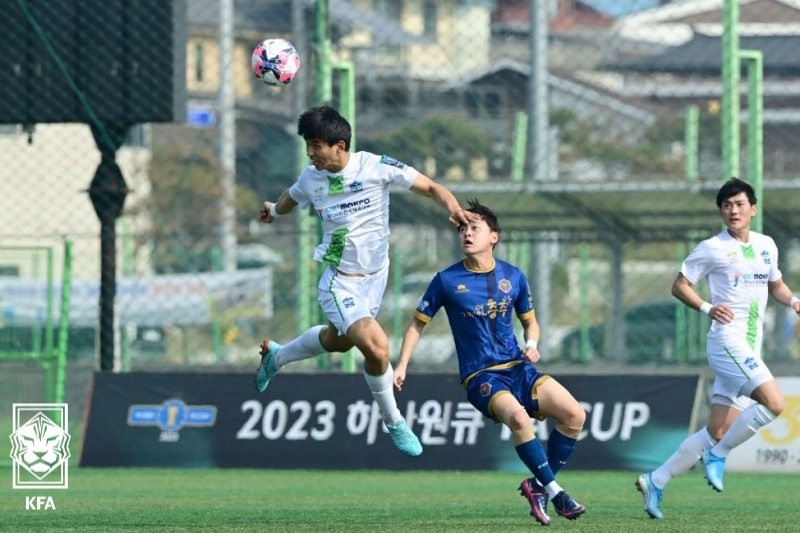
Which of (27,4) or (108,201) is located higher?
(27,4)

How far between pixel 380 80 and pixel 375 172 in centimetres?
1857

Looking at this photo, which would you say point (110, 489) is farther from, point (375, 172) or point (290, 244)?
point (290, 244)

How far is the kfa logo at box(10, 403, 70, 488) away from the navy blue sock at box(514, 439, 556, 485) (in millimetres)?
4715

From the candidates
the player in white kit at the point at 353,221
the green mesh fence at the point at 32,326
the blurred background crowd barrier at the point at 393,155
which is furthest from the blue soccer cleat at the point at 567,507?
the green mesh fence at the point at 32,326

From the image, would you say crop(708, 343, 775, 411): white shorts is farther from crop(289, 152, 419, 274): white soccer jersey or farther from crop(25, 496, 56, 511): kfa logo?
crop(25, 496, 56, 511): kfa logo

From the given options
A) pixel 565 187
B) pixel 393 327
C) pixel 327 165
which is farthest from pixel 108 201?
pixel 393 327

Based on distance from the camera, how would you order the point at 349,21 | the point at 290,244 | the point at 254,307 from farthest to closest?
1. the point at 349,21
2. the point at 290,244
3. the point at 254,307

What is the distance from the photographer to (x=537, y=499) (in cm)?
902

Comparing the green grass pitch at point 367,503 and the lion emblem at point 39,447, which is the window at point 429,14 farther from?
the lion emblem at point 39,447

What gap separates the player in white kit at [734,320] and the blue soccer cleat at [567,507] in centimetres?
135

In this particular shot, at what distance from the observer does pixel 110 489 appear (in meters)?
12.4

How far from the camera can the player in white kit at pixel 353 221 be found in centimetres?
964

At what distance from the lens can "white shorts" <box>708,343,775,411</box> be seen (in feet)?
33.4

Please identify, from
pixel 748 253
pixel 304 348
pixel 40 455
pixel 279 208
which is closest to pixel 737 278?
pixel 748 253
